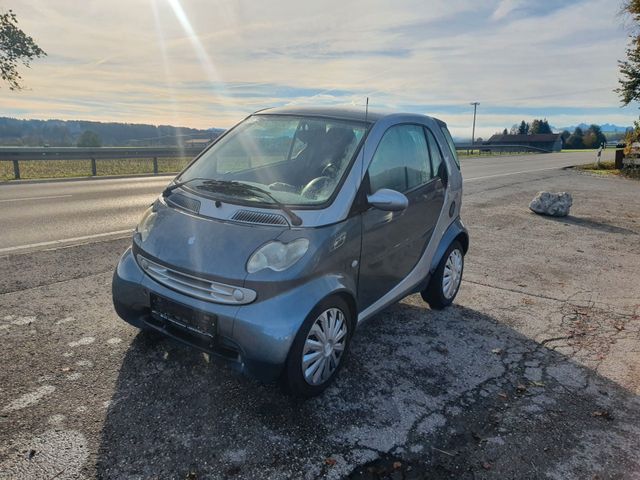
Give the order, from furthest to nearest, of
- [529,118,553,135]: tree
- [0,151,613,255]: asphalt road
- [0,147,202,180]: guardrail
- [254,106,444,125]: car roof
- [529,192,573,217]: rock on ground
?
[529,118,553,135]: tree < [0,147,202,180]: guardrail < [529,192,573,217]: rock on ground < [0,151,613,255]: asphalt road < [254,106,444,125]: car roof

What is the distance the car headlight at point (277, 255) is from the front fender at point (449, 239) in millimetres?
1863

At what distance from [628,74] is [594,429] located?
82.9 ft

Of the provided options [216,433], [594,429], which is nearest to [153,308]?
[216,433]

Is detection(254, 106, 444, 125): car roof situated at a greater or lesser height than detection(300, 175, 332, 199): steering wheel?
greater

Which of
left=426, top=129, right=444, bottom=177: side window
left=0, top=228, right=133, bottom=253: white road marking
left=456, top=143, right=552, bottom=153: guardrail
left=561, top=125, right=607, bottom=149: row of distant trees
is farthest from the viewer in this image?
left=561, top=125, right=607, bottom=149: row of distant trees

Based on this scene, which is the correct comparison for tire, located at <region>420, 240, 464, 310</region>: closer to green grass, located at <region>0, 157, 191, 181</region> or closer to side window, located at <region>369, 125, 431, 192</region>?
side window, located at <region>369, 125, 431, 192</region>

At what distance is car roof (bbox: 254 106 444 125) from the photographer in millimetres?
3685

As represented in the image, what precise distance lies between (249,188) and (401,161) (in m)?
1.31

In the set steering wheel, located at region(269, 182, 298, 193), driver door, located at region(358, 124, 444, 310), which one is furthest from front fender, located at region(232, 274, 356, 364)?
steering wheel, located at region(269, 182, 298, 193)

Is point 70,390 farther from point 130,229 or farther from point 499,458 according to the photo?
point 130,229

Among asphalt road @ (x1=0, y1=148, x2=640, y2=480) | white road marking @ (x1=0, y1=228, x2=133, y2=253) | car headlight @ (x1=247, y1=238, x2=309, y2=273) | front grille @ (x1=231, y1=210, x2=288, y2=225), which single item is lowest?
asphalt road @ (x1=0, y1=148, x2=640, y2=480)

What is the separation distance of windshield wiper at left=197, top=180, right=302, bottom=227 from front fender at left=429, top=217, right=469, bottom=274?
1829 mm

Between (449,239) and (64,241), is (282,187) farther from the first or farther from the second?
(64,241)

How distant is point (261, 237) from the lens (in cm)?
282
